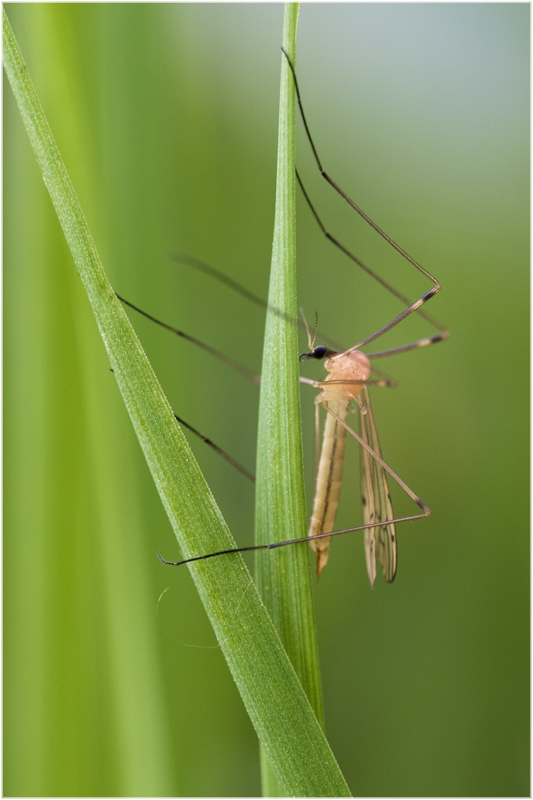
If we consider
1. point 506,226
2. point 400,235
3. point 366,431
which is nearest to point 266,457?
point 366,431

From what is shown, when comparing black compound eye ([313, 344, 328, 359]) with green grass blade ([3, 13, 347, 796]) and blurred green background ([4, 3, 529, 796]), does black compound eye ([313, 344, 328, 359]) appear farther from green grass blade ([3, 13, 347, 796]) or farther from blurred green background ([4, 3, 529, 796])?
green grass blade ([3, 13, 347, 796])

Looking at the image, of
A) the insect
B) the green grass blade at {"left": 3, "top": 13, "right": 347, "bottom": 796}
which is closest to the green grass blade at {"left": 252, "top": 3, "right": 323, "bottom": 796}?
the green grass blade at {"left": 3, "top": 13, "right": 347, "bottom": 796}

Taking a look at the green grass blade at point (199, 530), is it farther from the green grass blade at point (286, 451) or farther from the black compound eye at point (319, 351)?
the black compound eye at point (319, 351)

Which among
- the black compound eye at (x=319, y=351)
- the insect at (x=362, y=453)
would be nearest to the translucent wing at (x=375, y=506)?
the insect at (x=362, y=453)

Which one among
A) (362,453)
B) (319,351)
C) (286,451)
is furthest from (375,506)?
(286,451)

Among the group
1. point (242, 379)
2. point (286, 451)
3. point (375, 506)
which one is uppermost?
point (242, 379)

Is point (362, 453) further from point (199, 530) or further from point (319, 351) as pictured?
point (199, 530)
